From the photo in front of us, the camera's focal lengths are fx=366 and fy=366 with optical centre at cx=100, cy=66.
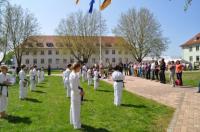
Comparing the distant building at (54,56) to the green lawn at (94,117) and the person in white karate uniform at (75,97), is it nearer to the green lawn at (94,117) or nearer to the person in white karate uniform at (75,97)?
the green lawn at (94,117)

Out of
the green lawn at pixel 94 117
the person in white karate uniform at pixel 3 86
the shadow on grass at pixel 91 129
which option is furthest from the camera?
the person in white karate uniform at pixel 3 86

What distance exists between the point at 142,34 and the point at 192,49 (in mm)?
26539

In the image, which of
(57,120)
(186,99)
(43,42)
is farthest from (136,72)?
(43,42)

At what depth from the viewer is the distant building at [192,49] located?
87.2 m

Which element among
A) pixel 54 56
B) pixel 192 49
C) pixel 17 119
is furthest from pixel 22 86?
pixel 54 56

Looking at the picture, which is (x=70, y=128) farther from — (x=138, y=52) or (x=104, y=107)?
(x=138, y=52)

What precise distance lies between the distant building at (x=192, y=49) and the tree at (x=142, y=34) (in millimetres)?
21473

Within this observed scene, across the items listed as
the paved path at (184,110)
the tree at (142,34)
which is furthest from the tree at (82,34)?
the paved path at (184,110)

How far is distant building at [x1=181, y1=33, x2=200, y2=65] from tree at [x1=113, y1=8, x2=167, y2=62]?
21.5 meters

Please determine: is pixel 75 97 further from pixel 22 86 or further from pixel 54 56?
pixel 54 56

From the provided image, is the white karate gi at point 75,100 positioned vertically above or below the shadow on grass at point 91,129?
above

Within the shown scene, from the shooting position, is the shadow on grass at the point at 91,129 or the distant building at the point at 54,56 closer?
the shadow on grass at the point at 91,129

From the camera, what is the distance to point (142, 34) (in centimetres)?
6731

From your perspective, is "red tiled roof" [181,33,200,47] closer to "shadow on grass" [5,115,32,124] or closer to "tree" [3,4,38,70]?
"tree" [3,4,38,70]
